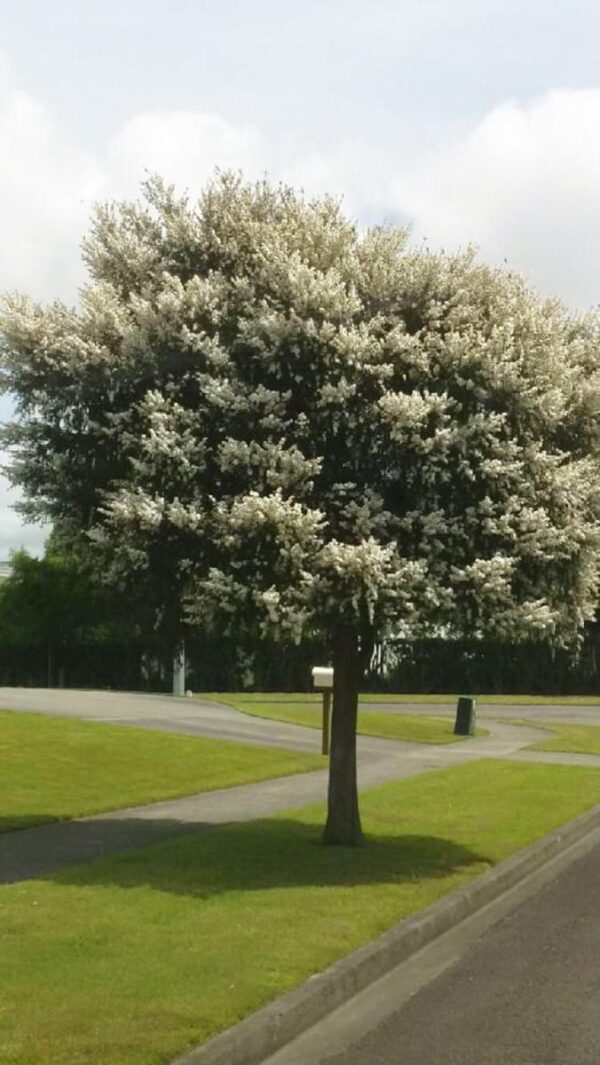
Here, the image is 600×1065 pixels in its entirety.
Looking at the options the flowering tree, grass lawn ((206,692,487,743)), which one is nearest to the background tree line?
grass lawn ((206,692,487,743))

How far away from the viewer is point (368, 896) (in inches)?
497

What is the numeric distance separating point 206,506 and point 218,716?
69.6ft

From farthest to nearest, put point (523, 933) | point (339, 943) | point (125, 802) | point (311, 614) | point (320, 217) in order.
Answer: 1. point (125, 802)
2. point (320, 217)
3. point (311, 614)
4. point (523, 933)
5. point (339, 943)

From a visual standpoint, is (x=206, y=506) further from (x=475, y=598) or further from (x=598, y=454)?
(x=598, y=454)

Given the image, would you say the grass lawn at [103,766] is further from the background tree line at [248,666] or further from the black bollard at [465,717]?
the background tree line at [248,666]

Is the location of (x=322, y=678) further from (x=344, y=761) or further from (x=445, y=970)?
(x=445, y=970)

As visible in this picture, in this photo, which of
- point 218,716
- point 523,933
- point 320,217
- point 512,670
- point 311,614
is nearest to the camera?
point 523,933

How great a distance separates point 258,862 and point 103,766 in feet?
30.7

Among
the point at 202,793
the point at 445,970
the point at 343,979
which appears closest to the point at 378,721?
the point at 202,793

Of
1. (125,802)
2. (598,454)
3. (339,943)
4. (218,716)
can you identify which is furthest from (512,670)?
(339,943)

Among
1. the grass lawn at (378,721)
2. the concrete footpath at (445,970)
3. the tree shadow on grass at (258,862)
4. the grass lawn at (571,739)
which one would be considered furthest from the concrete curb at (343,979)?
the grass lawn at (378,721)

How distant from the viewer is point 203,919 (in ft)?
37.0

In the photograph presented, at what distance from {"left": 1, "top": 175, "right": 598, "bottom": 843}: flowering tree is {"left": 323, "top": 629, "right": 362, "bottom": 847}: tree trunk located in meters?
0.82

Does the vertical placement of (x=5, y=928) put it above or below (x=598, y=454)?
below
